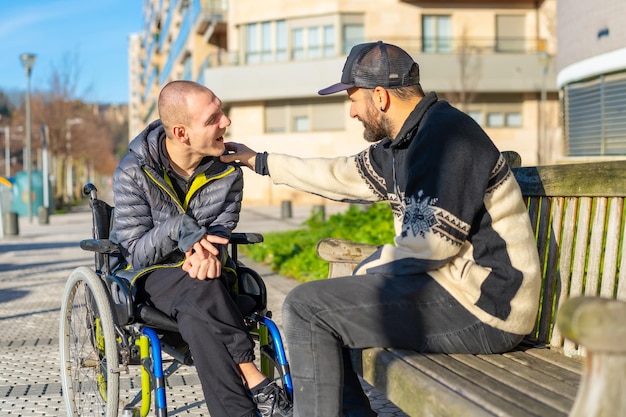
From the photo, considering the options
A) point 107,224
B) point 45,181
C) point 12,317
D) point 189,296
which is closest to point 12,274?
point 12,317

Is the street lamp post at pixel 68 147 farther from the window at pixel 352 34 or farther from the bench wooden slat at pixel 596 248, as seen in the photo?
the bench wooden slat at pixel 596 248

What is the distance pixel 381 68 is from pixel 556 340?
4.07 ft

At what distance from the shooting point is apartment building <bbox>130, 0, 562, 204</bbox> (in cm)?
3728

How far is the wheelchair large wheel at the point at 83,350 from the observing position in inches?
157

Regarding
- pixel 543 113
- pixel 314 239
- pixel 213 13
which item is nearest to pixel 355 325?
pixel 314 239

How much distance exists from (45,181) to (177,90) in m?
31.0

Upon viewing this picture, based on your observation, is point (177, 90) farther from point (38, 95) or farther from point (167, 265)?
point (38, 95)

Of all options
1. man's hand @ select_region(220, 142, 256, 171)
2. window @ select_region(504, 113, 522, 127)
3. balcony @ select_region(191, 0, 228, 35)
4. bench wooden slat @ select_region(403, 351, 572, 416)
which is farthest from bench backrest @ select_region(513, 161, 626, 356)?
balcony @ select_region(191, 0, 228, 35)

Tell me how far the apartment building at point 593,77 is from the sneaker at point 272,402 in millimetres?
8522

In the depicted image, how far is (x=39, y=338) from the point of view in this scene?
23.3ft

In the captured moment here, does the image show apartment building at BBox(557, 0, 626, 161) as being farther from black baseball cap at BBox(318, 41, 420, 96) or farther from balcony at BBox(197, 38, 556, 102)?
balcony at BBox(197, 38, 556, 102)

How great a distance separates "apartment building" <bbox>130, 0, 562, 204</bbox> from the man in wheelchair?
33.4m

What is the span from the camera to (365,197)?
389cm

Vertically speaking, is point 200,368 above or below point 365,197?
below
